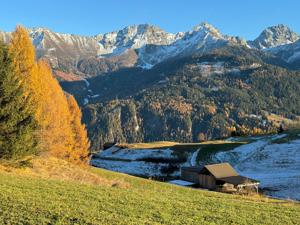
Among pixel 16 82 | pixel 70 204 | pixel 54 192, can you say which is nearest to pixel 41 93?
pixel 16 82

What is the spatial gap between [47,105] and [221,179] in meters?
35.2

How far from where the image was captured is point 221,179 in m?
70.8

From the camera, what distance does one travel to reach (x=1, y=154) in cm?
3309

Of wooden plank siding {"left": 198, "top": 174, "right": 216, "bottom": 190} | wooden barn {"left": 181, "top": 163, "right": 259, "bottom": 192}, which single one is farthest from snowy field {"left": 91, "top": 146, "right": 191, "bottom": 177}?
wooden barn {"left": 181, "top": 163, "right": 259, "bottom": 192}

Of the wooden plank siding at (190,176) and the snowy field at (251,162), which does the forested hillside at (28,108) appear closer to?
the wooden plank siding at (190,176)

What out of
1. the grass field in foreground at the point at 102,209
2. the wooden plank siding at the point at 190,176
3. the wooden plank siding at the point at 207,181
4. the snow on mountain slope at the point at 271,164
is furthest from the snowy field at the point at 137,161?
the grass field in foreground at the point at 102,209

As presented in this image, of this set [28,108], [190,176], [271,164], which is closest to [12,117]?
[28,108]

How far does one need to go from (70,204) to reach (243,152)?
89866 millimetres

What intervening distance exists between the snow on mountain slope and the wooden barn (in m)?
4.25

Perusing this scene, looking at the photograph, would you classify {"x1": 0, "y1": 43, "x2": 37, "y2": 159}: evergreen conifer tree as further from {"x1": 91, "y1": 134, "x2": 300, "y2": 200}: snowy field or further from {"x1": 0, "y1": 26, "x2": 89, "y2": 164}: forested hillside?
{"x1": 91, "y1": 134, "x2": 300, "y2": 200}: snowy field

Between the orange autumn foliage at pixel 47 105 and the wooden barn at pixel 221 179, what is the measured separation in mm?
23347

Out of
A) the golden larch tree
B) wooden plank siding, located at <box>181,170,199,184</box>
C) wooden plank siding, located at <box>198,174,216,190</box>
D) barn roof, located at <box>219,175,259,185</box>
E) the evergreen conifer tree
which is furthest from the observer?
wooden plank siding, located at <box>181,170,199,184</box>

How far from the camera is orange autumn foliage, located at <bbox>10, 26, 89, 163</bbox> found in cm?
4162

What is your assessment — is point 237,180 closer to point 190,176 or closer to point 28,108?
point 190,176
